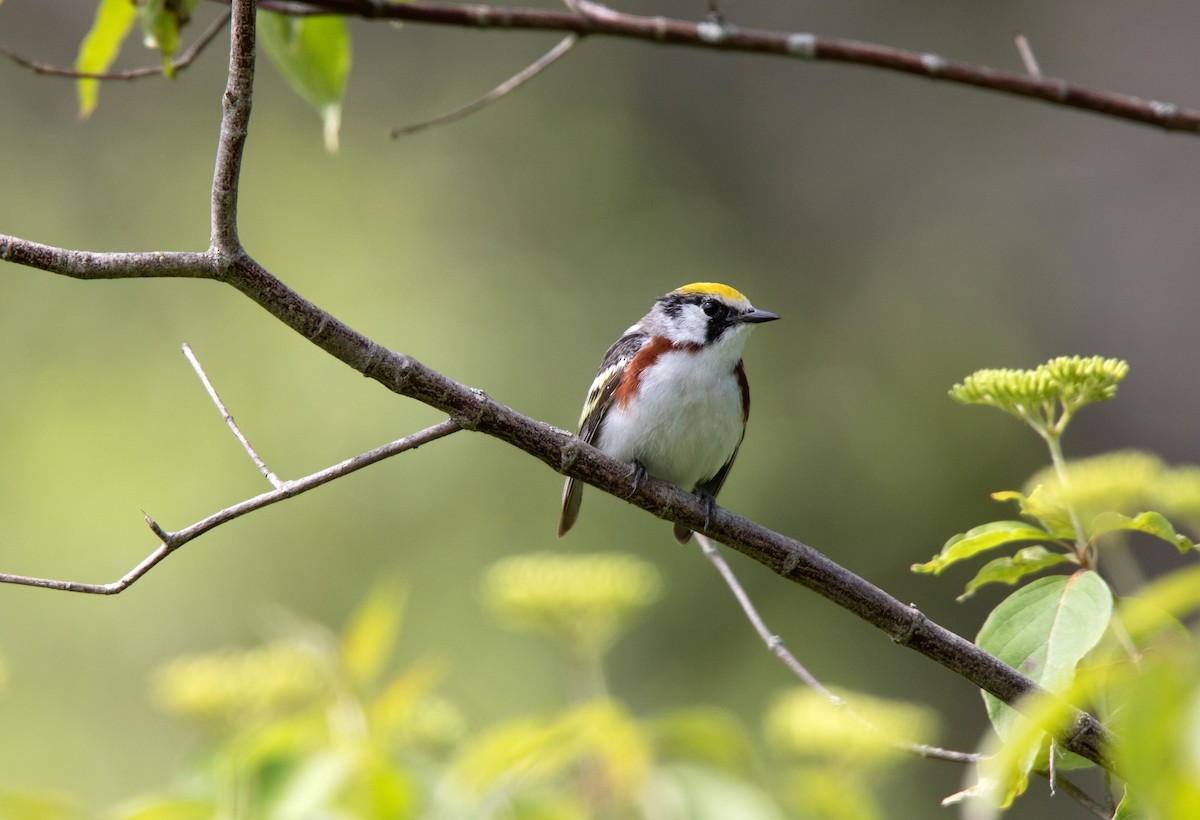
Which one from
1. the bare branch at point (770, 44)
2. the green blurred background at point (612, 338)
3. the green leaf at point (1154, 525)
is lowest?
the green blurred background at point (612, 338)

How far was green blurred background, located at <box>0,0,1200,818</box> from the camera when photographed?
8945 mm

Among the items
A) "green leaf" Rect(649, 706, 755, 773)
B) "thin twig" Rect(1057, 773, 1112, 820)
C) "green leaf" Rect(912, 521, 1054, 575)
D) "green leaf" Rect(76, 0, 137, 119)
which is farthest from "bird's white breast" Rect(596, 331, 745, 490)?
"thin twig" Rect(1057, 773, 1112, 820)

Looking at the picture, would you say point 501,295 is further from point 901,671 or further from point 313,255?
point 901,671

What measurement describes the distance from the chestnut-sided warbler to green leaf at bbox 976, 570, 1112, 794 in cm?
208

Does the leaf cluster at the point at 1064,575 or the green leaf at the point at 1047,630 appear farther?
the green leaf at the point at 1047,630

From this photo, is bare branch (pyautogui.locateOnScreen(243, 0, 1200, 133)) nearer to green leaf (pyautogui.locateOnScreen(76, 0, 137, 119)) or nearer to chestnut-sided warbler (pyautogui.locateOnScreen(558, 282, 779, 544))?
green leaf (pyautogui.locateOnScreen(76, 0, 137, 119))

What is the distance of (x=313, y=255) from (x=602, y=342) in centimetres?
292

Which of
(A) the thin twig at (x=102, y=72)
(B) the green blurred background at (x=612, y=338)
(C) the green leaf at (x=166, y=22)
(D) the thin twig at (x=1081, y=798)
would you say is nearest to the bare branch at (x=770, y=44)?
(C) the green leaf at (x=166, y=22)

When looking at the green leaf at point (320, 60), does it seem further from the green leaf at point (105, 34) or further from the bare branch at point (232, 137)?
the bare branch at point (232, 137)

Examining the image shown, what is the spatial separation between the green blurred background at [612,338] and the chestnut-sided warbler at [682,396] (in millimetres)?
4177

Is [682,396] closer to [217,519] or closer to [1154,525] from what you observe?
→ [1154,525]

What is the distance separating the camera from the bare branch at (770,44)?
3117 mm

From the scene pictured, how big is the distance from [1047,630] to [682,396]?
238 centimetres

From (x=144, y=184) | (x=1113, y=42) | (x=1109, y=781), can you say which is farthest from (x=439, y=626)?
(x=1109, y=781)
